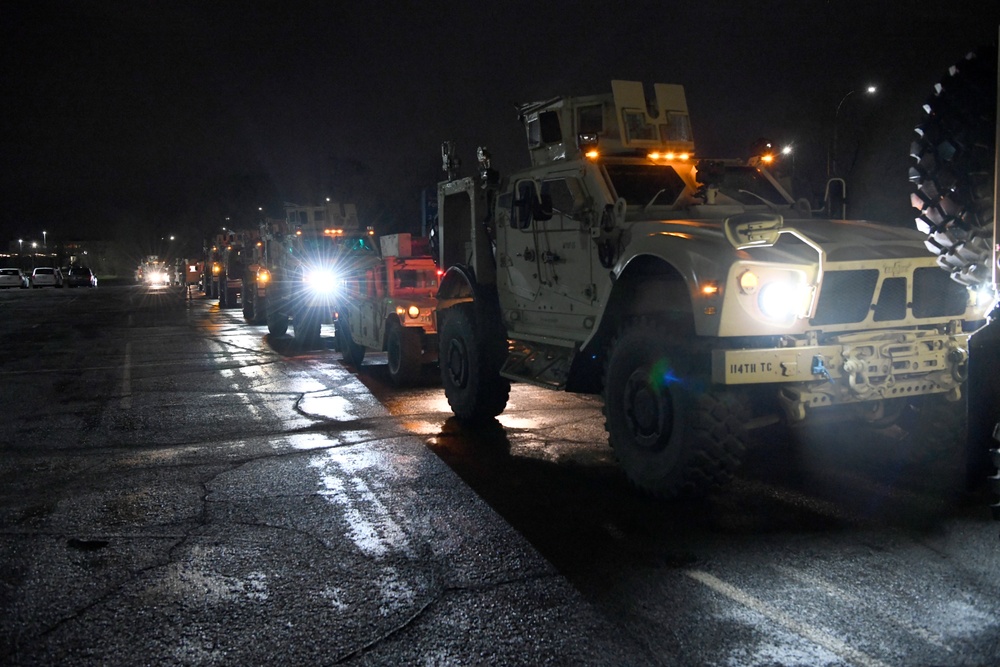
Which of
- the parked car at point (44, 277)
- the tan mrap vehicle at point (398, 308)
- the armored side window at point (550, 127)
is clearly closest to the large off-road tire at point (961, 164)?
the armored side window at point (550, 127)

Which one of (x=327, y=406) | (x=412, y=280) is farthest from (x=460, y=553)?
(x=412, y=280)

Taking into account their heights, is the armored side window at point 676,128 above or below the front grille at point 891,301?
above

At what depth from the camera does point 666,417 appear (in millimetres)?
6055

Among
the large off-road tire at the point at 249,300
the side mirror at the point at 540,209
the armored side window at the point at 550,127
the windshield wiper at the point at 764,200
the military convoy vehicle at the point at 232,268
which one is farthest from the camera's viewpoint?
the military convoy vehicle at the point at 232,268

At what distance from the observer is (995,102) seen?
4.12 m

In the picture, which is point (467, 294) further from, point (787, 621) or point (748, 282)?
point (787, 621)

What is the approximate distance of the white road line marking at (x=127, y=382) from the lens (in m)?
10.8

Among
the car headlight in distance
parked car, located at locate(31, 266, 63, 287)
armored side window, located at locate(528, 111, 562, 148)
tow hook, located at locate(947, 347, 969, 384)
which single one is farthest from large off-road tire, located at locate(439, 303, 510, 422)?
parked car, located at locate(31, 266, 63, 287)

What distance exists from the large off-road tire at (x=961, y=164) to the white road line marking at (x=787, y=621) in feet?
6.29

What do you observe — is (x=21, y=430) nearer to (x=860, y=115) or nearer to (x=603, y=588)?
(x=603, y=588)

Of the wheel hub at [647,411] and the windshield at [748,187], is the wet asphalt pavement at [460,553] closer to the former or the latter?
the wheel hub at [647,411]

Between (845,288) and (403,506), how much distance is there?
3.29 meters

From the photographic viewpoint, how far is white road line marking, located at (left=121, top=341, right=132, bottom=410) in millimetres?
10820

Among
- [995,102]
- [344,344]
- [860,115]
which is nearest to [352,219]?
[344,344]
